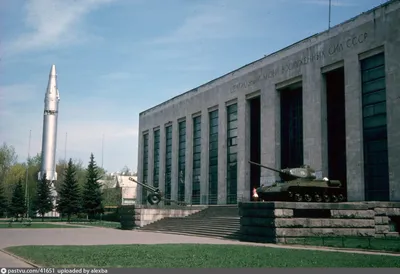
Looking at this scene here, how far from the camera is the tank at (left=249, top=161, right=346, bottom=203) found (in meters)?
25.2

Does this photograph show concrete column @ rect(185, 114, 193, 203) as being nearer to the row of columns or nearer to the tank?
the row of columns

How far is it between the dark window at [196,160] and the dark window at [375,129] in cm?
2164

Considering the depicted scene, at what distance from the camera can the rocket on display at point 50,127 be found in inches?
2908

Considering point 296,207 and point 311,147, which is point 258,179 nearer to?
point 311,147

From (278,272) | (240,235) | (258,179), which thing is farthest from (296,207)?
(258,179)

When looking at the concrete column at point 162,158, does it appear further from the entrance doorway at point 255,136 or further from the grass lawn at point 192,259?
the grass lawn at point 192,259

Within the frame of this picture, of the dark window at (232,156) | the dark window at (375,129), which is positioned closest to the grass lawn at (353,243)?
the dark window at (375,129)

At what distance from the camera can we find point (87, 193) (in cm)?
5794

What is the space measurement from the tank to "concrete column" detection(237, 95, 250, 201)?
16675mm

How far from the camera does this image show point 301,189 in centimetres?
2548

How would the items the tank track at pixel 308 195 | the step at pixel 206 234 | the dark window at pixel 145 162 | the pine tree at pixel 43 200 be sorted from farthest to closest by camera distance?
the pine tree at pixel 43 200 → the dark window at pixel 145 162 → the step at pixel 206 234 → the tank track at pixel 308 195

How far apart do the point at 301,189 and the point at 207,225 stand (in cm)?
770

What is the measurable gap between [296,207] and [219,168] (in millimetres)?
25186

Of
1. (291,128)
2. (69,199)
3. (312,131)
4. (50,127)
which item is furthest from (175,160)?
(50,127)
